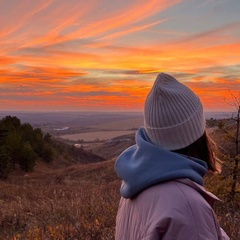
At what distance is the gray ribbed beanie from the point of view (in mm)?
1869

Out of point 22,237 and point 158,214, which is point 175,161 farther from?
point 22,237

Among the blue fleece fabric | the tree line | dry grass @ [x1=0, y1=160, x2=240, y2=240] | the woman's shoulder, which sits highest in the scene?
the blue fleece fabric

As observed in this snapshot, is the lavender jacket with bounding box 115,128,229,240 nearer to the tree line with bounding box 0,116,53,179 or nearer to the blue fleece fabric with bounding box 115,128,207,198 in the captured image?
the blue fleece fabric with bounding box 115,128,207,198

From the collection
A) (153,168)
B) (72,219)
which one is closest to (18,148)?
(72,219)

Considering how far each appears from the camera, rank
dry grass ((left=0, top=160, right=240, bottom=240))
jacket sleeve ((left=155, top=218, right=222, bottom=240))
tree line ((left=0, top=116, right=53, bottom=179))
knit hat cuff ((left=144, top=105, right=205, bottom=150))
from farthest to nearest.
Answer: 1. tree line ((left=0, top=116, right=53, bottom=179))
2. dry grass ((left=0, top=160, right=240, bottom=240))
3. knit hat cuff ((left=144, top=105, right=205, bottom=150))
4. jacket sleeve ((left=155, top=218, right=222, bottom=240))

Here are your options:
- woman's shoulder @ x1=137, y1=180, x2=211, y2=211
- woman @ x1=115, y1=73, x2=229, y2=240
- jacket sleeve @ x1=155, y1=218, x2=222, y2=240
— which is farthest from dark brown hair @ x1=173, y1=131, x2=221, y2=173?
jacket sleeve @ x1=155, y1=218, x2=222, y2=240

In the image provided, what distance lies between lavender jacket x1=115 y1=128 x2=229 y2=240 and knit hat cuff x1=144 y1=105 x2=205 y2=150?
0.06 metres

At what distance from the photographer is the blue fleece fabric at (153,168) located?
1.73 metres

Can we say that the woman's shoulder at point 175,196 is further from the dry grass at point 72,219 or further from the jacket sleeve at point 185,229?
the dry grass at point 72,219

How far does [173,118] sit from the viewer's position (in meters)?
1.87

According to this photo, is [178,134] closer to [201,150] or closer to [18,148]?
[201,150]

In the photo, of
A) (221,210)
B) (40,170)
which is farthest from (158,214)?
(40,170)

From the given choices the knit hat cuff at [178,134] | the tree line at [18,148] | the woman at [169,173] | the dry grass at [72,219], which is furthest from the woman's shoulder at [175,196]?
the tree line at [18,148]

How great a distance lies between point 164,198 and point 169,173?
11 centimetres
